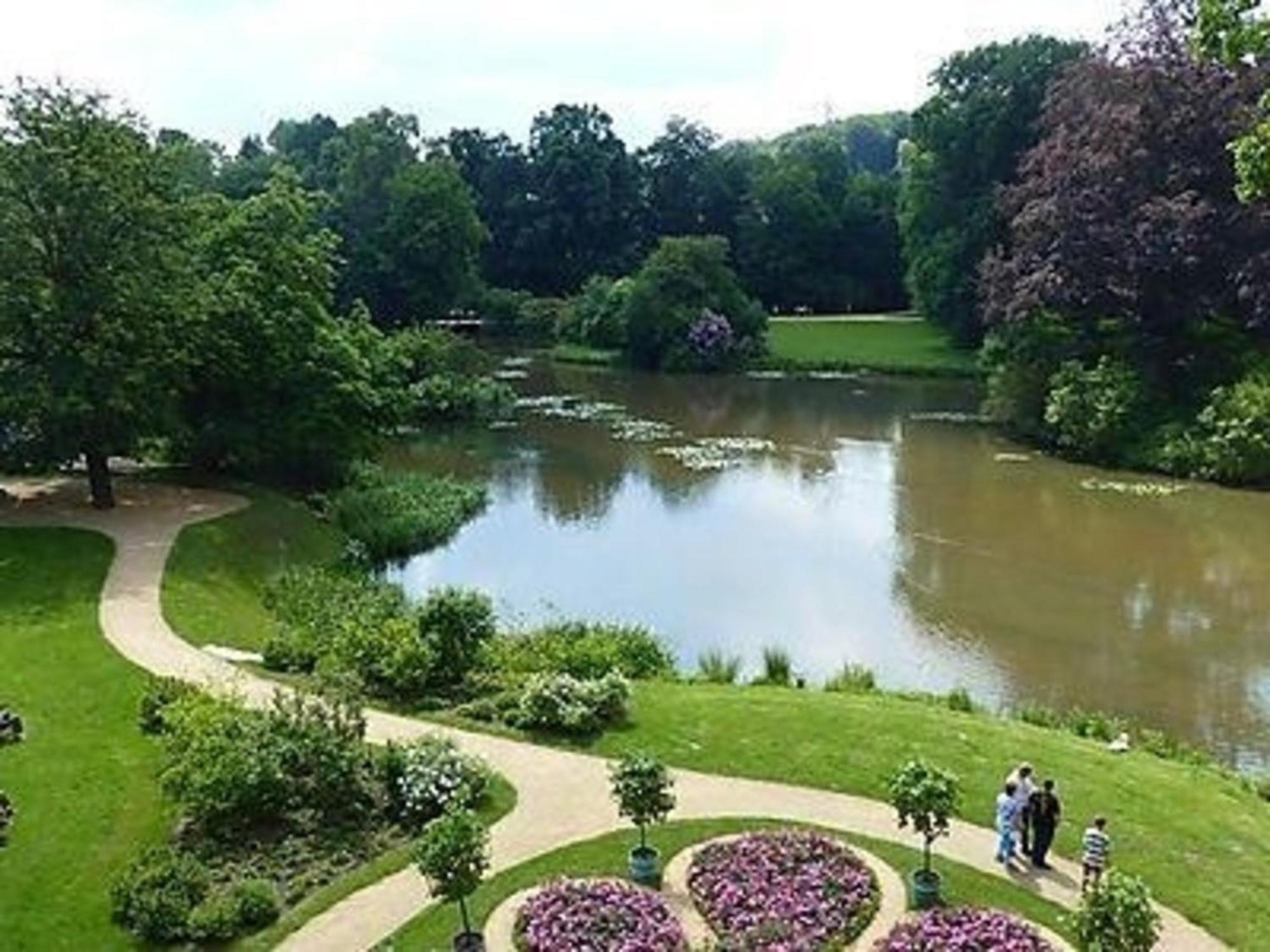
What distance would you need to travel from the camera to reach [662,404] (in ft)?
210

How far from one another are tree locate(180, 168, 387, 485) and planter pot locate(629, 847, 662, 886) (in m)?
23.6

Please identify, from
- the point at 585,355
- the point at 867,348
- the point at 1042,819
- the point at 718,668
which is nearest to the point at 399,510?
the point at 718,668

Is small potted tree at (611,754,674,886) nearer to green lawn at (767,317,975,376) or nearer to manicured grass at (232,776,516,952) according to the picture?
manicured grass at (232,776,516,952)

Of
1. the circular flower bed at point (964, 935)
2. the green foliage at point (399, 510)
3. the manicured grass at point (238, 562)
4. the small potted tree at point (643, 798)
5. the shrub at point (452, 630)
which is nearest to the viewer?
the circular flower bed at point (964, 935)

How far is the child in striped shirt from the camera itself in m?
16.0

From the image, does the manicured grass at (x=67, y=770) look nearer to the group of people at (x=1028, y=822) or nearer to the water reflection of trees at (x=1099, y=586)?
the group of people at (x=1028, y=822)

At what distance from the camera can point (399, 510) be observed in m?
38.8

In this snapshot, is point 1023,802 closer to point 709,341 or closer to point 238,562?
point 238,562

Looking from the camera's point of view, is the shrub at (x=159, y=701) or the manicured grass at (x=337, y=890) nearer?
the manicured grass at (x=337, y=890)

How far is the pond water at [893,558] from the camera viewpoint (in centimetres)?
2769

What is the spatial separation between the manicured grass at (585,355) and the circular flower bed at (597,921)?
209 ft

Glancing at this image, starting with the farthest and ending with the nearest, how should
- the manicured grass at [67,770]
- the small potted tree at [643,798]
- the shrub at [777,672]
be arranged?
the shrub at [777,672], the small potted tree at [643,798], the manicured grass at [67,770]

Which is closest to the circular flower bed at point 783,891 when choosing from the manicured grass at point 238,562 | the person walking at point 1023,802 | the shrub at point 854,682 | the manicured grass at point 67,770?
the person walking at point 1023,802

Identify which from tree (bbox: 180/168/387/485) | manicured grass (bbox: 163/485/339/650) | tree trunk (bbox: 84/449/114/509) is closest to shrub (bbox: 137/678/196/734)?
manicured grass (bbox: 163/485/339/650)
